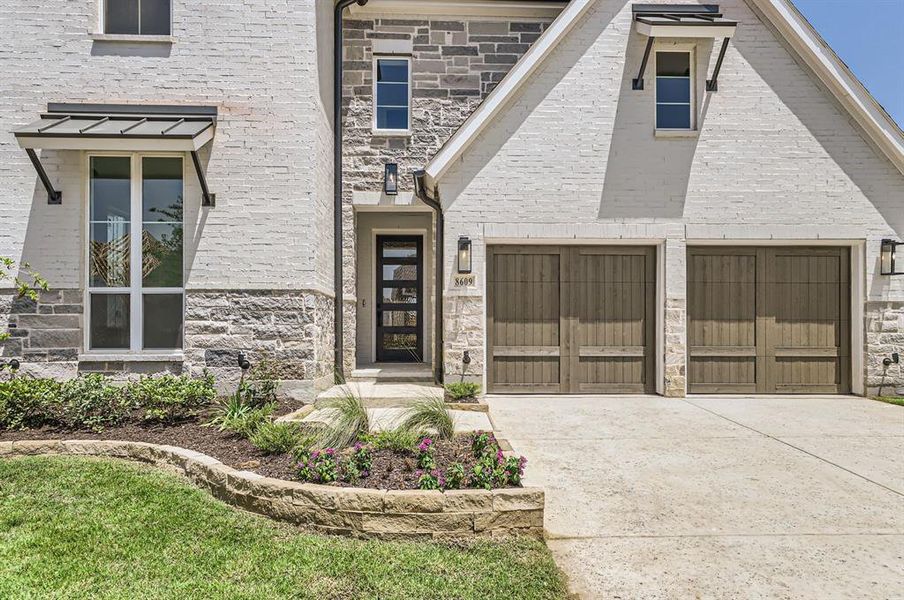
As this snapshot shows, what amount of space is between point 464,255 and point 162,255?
4.21 meters

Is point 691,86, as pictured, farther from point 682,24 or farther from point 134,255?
point 134,255

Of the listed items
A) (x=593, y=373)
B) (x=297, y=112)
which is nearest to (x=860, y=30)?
(x=593, y=373)

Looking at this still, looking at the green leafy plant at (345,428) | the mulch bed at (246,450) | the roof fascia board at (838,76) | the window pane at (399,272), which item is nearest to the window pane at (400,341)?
the window pane at (399,272)

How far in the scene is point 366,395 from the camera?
719cm

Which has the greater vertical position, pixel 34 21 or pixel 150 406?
pixel 34 21

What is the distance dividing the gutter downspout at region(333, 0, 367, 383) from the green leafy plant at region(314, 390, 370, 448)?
372 cm

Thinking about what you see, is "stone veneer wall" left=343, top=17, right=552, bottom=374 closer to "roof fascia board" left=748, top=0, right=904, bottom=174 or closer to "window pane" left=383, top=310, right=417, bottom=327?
"window pane" left=383, top=310, right=417, bottom=327

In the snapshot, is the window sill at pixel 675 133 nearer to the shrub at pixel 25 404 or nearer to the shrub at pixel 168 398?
the shrub at pixel 168 398

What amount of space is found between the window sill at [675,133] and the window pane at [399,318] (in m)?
5.43

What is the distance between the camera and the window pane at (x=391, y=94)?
9117mm

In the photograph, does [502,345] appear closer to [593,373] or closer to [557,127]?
[593,373]

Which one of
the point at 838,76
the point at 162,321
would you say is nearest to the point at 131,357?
the point at 162,321

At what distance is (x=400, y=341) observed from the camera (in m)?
10.5

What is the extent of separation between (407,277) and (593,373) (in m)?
4.23
